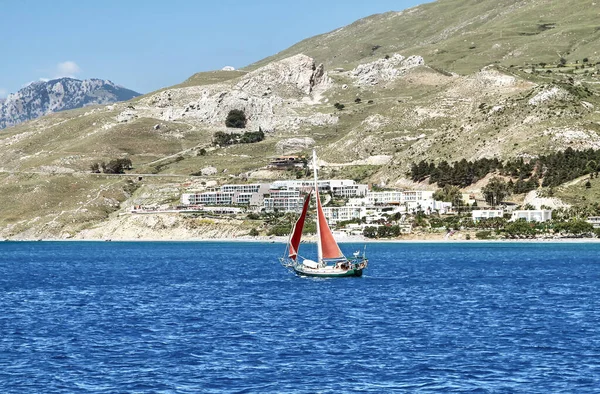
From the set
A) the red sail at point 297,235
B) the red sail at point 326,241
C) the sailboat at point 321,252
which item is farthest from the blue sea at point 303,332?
the red sail at point 297,235

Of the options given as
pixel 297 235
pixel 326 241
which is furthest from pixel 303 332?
pixel 326 241

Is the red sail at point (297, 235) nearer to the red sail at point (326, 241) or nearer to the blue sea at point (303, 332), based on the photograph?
the red sail at point (326, 241)

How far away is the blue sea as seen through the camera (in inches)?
1994

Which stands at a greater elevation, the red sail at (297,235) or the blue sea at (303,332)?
the red sail at (297,235)

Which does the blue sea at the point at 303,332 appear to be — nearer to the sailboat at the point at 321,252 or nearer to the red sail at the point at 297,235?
the sailboat at the point at 321,252

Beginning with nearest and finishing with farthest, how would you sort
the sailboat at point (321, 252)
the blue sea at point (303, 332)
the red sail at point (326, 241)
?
the blue sea at point (303, 332) < the sailboat at point (321, 252) < the red sail at point (326, 241)

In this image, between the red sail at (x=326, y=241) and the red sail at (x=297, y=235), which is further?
the red sail at (x=326, y=241)

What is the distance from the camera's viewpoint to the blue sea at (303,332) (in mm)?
50656

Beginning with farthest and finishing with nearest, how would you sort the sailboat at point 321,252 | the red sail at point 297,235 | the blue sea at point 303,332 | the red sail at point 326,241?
the red sail at point 326,241 < the sailboat at point 321,252 < the red sail at point 297,235 < the blue sea at point 303,332

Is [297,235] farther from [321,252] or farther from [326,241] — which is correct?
[321,252]

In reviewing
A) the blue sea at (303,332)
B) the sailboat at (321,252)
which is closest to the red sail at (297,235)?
the sailboat at (321,252)

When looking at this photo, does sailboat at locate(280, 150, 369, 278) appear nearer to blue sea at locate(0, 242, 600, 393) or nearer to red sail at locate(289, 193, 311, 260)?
red sail at locate(289, 193, 311, 260)

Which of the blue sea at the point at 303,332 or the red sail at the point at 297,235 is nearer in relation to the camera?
the blue sea at the point at 303,332

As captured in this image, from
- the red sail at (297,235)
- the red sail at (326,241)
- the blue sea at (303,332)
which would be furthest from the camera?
the red sail at (326,241)
